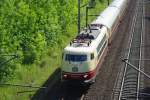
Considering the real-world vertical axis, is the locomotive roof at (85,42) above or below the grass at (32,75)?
above

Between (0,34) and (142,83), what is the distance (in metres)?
13.4

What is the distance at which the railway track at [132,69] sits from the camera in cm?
3182

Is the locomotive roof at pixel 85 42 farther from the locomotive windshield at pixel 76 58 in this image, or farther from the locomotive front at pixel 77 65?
the locomotive windshield at pixel 76 58

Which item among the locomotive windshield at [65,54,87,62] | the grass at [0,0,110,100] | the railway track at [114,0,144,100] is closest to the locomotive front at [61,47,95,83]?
the locomotive windshield at [65,54,87,62]

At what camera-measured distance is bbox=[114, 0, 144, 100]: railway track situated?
104ft

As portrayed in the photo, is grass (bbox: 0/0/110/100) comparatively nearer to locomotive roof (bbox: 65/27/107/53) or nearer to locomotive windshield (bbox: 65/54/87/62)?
locomotive windshield (bbox: 65/54/87/62)

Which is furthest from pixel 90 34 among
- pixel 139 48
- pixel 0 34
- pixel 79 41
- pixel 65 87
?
pixel 139 48

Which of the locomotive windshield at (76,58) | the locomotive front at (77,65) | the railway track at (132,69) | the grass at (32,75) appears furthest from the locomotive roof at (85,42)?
the grass at (32,75)

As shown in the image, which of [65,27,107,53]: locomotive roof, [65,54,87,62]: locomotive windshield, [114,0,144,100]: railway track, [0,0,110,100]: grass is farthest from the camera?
[114,0,144,100]: railway track

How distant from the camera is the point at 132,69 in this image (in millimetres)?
39156

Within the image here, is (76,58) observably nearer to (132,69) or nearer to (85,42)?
(85,42)

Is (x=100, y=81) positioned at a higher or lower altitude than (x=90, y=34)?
lower

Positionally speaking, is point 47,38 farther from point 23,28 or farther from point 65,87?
point 65,87

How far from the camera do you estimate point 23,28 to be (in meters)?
38.4
